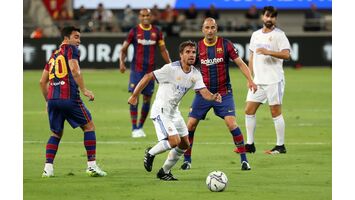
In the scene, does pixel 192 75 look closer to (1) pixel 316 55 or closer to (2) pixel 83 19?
(1) pixel 316 55

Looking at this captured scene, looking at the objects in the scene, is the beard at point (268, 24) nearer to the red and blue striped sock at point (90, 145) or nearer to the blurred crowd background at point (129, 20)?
the red and blue striped sock at point (90, 145)

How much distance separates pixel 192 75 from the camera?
13.0 m

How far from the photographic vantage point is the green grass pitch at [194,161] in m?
11.8

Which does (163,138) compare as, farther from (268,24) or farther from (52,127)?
(268,24)

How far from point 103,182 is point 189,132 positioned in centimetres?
214

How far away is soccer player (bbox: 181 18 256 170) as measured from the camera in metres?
14.1

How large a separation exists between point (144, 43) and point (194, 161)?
4.75 meters

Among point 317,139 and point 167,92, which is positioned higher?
point 167,92

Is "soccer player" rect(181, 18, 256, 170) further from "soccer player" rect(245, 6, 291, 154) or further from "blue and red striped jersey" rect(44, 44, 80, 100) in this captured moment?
"blue and red striped jersey" rect(44, 44, 80, 100)

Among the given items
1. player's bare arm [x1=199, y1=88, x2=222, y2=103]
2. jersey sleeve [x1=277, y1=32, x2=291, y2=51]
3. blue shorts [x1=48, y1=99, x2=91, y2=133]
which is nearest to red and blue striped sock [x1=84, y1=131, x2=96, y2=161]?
blue shorts [x1=48, y1=99, x2=91, y2=133]

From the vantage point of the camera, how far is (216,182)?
11828 millimetres

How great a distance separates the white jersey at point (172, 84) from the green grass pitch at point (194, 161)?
0.92 metres

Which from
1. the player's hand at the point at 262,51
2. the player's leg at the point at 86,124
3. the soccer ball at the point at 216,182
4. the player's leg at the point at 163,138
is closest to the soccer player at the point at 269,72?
the player's hand at the point at 262,51
